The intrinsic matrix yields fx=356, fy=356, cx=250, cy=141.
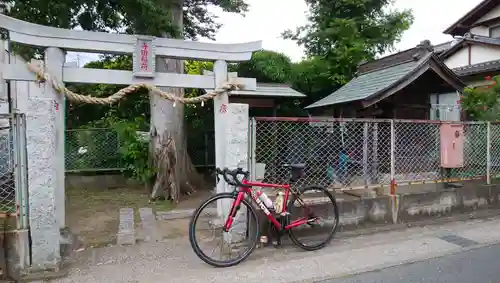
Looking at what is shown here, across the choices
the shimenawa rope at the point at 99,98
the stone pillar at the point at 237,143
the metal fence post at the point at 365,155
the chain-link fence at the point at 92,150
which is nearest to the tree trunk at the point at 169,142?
the chain-link fence at the point at 92,150

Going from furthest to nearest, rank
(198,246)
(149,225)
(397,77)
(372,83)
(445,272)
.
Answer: (372,83) < (397,77) < (149,225) < (198,246) < (445,272)

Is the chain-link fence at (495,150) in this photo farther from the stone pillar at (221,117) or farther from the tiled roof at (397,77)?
the stone pillar at (221,117)

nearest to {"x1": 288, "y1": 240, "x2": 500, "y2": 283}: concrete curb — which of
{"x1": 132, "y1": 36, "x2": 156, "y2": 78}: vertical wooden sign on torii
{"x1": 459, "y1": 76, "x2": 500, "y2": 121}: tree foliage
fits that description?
{"x1": 132, "y1": 36, "x2": 156, "y2": 78}: vertical wooden sign on torii

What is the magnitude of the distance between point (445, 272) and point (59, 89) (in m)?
5.53

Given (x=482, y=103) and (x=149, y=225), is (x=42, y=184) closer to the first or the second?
(x=149, y=225)

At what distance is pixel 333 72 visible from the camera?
48.8 feet

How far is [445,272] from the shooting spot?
14.7 feet

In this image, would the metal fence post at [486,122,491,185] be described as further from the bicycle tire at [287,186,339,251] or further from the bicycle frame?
the bicycle frame

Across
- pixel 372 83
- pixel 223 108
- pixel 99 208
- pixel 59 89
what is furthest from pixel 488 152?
pixel 99 208

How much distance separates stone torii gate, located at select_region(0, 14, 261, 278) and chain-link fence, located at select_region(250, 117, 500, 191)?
38.1 inches

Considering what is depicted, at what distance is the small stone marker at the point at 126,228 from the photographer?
18.5 feet

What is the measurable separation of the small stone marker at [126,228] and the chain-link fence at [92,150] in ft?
11.4

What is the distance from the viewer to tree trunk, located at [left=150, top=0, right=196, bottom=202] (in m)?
9.05

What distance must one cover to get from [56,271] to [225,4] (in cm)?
770
